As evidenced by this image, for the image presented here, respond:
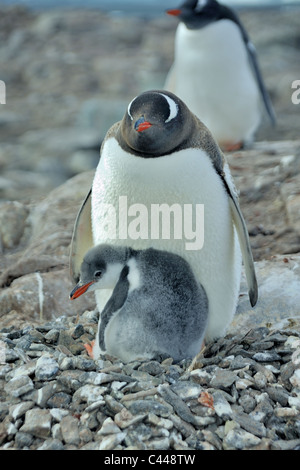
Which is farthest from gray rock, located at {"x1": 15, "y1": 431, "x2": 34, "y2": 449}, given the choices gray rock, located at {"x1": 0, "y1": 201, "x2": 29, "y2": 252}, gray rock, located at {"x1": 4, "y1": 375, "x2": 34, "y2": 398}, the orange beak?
the orange beak

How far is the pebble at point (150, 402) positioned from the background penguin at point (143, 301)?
6 centimetres

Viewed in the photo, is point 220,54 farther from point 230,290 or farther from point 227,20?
point 230,290

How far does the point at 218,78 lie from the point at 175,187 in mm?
2957

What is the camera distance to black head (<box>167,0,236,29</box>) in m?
4.57

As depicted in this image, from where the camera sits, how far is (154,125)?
1832 mm

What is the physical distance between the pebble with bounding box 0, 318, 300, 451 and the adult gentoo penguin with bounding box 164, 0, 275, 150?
9.25 ft

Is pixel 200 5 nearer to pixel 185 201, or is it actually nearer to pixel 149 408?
pixel 185 201

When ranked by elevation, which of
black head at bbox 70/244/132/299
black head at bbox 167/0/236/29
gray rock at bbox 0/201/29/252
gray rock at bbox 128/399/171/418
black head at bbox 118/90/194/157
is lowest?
gray rock at bbox 0/201/29/252

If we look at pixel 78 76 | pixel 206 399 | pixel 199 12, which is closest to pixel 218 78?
pixel 199 12

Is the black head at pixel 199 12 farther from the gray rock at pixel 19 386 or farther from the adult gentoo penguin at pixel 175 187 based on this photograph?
the gray rock at pixel 19 386

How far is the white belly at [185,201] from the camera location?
1.93 meters

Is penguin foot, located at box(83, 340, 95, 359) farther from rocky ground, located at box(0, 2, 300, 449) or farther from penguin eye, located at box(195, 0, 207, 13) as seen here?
penguin eye, located at box(195, 0, 207, 13)

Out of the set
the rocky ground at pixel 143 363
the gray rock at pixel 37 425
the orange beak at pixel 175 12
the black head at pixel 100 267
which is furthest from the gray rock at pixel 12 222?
the orange beak at pixel 175 12
